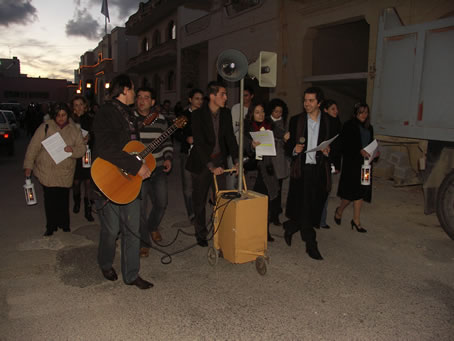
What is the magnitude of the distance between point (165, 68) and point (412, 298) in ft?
82.5

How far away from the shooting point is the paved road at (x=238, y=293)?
3.04 m

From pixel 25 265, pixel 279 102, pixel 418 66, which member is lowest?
pixel 25 265

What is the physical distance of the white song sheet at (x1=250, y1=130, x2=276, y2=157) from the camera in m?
4.53

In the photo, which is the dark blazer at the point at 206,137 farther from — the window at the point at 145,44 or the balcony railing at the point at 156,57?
the window at the point at 145,44

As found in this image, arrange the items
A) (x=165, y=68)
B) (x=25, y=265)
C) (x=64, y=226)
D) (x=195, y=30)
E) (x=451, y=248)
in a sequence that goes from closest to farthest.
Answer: (x=25, y=265)
(x=451, y=248)
(x=64, y=226)
(x=195, y=30)
(x=165, y=68)

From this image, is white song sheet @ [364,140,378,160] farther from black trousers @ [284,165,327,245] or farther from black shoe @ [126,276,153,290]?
black shoe @ [126,276,153,290]

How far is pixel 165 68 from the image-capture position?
87.0 ft

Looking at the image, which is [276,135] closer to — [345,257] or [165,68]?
[345,257]

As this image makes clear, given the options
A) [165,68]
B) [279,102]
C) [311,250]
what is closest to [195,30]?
[165,68]

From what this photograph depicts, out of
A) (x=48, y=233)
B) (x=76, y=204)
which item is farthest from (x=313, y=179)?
(x=76, y=204)

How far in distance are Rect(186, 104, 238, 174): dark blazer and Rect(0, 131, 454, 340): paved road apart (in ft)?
3.87

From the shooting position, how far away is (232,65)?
422 cm

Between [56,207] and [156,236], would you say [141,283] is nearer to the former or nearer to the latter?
[156,236]

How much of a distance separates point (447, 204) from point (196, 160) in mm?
3498
